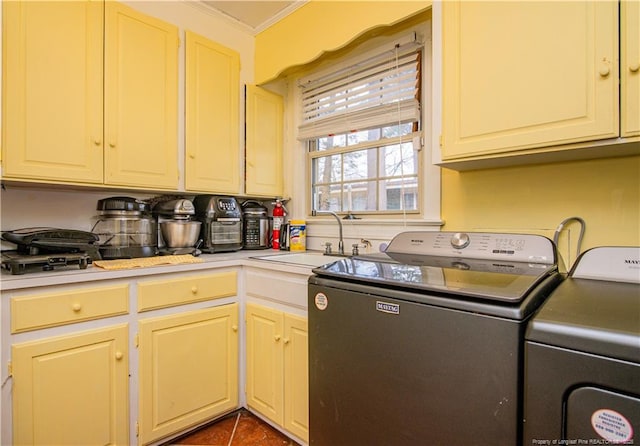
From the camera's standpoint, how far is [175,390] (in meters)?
1.60

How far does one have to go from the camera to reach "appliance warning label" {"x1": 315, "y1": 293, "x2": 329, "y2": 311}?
1081mm

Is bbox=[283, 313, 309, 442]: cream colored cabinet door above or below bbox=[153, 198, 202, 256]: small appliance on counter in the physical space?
below

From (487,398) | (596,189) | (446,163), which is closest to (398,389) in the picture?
(487,398)

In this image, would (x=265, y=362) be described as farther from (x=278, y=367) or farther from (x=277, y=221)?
(x=277, y=221)

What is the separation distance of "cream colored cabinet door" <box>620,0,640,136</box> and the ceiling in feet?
5.31

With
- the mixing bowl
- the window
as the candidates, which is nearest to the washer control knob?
the window

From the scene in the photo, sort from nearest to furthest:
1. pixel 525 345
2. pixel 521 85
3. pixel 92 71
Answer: pixel 525 345, pixel 521 85, pixel 92 71

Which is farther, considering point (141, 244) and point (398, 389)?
point (141, 244)

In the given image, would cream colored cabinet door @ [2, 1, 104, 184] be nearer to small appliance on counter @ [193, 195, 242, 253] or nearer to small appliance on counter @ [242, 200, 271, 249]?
small appliance on counter @ [193, 195, 242, 253]

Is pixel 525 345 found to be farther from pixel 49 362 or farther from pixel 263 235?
pixel 263 235

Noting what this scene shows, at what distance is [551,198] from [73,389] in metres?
2.06

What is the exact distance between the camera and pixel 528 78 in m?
1.11

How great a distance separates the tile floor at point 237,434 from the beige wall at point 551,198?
1.38 metres

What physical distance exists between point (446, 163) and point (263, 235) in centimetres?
133
